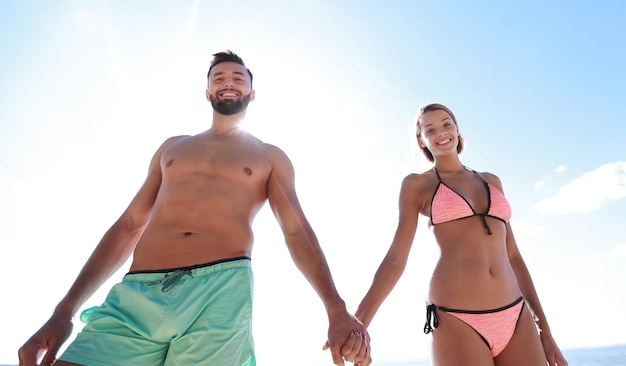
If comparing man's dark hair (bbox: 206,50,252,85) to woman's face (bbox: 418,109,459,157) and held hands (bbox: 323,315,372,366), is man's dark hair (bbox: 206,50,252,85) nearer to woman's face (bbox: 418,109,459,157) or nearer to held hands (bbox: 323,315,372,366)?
woman's face (bbox: 418,109,459,157)

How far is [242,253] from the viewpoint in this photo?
8.75ft

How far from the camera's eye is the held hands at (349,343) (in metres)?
1.98

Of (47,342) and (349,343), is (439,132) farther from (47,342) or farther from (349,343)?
(47,342)

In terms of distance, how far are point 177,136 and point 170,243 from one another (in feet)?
4.10

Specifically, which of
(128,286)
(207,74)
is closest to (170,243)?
(128,286)

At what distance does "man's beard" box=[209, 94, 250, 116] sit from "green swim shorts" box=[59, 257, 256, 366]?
1426 mm

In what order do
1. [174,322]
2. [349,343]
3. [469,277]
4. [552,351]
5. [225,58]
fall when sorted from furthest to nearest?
[225,58] < [552,351] < [469,277] < [174,322] < [349,343]

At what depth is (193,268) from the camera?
2510 mm

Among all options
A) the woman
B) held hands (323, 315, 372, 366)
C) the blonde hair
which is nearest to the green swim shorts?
held hands (323, 315, 372, 366)

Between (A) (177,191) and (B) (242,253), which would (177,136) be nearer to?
(A) (177,191)

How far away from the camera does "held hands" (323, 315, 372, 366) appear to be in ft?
6.48

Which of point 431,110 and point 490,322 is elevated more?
point 431,110

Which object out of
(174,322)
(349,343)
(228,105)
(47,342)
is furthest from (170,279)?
(228,105)

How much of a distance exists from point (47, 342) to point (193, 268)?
778 mm
